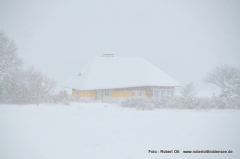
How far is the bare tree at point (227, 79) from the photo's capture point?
80.0 ft

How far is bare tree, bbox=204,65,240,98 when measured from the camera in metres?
24.4

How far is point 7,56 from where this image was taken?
2848cm

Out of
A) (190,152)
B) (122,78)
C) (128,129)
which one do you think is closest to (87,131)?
(128,129)

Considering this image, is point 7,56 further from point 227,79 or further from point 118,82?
point 227,79

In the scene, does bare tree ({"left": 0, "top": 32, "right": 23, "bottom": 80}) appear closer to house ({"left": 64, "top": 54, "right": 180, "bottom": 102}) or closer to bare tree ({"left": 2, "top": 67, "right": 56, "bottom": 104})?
bare tree ({"left": 2, "top": 67, "right": 56, "bottom": 104})

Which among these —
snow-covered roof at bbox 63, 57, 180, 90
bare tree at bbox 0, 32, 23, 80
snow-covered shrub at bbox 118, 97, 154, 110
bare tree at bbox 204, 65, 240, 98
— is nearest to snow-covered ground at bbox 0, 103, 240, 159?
snow-covered shrub at bbox 118, 97, 154, 110

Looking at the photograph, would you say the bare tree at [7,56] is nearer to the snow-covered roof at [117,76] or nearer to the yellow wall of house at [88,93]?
the snow-covered roof at [117,76]

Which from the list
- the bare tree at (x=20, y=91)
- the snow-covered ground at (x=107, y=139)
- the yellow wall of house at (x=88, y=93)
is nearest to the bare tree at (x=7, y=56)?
the bare tree at (x=20, y=91)

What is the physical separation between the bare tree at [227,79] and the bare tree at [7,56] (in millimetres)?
26943

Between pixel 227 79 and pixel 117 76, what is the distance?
16066mm

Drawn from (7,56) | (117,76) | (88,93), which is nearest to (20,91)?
(7,56)

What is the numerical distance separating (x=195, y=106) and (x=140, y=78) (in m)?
10.2

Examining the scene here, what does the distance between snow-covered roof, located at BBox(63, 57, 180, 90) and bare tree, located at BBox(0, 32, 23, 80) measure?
27.1 feet

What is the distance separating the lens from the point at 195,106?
22.3 metres
